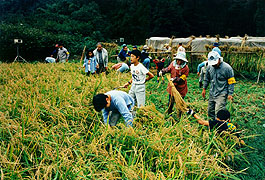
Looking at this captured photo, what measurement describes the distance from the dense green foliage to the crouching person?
14148 mm

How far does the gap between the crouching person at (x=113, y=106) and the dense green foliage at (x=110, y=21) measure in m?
14.1

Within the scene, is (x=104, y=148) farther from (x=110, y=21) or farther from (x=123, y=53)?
(x=110, y=21)

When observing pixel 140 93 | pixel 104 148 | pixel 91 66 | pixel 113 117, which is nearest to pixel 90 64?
pixel 91 66

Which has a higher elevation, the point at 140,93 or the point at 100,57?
the point at 100,57

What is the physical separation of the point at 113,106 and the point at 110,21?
29988 mm

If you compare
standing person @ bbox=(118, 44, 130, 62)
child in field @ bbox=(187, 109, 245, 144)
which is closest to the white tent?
standing person @ bbox=(118, 44, 130, 62)

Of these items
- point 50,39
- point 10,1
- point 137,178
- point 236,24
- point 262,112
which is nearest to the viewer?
point 137,178

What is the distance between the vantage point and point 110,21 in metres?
31.0

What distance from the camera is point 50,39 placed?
59.2ft

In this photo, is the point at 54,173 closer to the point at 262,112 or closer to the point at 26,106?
the point at 26,106

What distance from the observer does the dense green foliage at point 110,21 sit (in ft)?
57.1

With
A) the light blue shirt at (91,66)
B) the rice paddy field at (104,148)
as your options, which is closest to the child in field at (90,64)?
the light blue shirt at (91,66)

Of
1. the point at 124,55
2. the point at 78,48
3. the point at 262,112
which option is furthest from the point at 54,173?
the point at 78,48

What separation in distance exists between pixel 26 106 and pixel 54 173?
5.47ft
